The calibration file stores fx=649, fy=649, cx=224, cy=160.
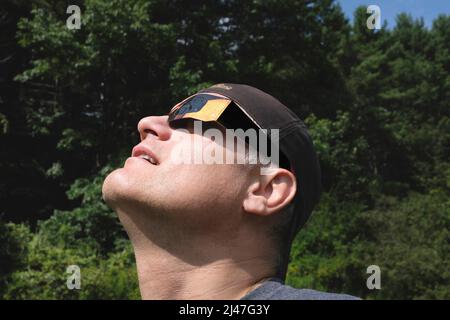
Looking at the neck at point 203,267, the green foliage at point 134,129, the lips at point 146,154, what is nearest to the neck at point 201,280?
the neck at point 203,267

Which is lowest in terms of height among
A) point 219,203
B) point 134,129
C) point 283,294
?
point 283,294

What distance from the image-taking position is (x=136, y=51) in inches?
557

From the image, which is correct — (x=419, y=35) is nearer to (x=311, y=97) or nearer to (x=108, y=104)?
(x=311, y=97)

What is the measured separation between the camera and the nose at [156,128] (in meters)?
1.98

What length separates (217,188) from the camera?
1779mm

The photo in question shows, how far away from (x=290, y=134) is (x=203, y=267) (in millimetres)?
450

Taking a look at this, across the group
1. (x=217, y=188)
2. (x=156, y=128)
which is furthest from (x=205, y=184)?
(x=156, y=128)

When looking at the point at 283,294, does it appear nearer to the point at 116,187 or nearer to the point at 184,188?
the point at 184,188

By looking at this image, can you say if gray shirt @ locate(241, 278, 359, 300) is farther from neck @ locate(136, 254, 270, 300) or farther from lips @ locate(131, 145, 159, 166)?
lips @ locate(131, 145, 159, 166)

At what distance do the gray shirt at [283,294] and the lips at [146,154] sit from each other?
1.55 feet

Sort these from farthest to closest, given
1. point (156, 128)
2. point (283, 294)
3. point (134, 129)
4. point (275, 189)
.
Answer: point (134, 129), point (156, 128), point (275, 189), point (283, 294)

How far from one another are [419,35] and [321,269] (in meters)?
21.8

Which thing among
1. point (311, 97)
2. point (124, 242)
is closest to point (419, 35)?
point (311, 97)

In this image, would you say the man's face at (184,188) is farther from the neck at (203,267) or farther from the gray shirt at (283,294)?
the gray shirt at (283,294)
